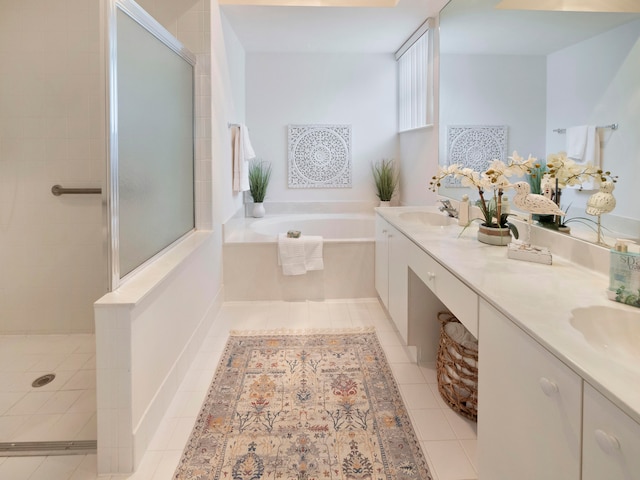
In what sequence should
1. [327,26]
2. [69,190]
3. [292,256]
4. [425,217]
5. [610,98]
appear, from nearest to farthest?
[610,98] < [69,190] < [425,217] < [292,256] < [327,26]

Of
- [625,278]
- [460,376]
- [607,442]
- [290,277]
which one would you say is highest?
[625,278]

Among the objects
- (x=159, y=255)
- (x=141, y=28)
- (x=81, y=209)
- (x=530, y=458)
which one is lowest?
(x=530, y=458)

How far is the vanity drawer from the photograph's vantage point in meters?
1.57

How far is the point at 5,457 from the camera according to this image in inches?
72.7

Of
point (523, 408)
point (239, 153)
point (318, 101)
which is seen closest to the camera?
point (523, 408)

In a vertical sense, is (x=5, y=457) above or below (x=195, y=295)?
below

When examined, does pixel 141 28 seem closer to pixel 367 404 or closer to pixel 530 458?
pixel 367 404

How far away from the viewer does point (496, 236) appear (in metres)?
2.19

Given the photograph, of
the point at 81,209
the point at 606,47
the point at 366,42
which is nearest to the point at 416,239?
the point at 606,47

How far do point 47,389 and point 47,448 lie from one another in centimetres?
59

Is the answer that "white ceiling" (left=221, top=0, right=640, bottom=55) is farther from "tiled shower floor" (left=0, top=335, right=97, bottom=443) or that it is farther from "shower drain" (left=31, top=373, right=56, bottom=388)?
"shower drain" (left=31, top=373, right=56, bottom=388)

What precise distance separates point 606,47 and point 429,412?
1612 mm

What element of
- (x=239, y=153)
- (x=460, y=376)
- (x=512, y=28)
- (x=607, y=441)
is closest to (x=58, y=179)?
(x=239, y=153)

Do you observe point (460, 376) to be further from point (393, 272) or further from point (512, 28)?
point (512, 28)
